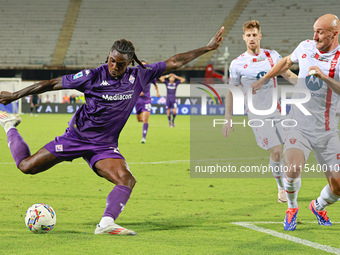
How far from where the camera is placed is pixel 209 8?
46.8 meters

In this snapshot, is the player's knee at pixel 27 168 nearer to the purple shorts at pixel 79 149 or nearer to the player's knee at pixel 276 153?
the purple shorts at pixel 79 149

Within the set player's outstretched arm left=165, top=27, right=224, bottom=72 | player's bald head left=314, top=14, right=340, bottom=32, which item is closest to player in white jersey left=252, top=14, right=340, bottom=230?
player's bald head left=314, top=14, right=340, bottom=32

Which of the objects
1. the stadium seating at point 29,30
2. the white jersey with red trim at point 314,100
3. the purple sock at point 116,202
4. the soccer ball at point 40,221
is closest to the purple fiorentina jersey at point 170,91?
the stadium seating at point 29,30

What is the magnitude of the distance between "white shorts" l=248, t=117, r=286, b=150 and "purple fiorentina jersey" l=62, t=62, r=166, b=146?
231cm

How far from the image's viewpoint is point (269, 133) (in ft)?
25.0

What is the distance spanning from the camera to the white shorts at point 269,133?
7.62 m

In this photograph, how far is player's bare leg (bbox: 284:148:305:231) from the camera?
5457 millimetres

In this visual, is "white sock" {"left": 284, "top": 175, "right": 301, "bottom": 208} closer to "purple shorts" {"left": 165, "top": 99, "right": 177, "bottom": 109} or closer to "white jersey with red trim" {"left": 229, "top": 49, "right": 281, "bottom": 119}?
"white jersey with red trim" {"left": 229, "top": 49, "right": 281, "bottom": 119}

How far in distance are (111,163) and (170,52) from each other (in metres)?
39.1

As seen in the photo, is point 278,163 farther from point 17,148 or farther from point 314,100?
point 17,148

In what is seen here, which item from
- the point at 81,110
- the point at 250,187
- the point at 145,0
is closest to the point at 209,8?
the point at 145,0

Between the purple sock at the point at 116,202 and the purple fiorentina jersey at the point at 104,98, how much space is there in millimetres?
628

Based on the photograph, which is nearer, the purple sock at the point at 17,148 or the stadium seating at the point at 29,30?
the purple sock at the point at 17,148

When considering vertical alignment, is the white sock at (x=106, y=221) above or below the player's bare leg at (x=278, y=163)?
below
